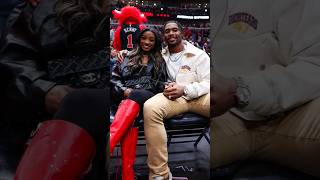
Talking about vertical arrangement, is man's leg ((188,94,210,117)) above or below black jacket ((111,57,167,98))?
below

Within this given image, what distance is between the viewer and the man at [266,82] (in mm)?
769

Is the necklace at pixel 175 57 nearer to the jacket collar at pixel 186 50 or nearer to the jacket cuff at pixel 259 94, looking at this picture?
the jacket collar at pixel 186 50

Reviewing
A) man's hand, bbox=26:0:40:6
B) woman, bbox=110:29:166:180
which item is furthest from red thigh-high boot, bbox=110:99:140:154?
man's hand, bbox=26:0:40:6

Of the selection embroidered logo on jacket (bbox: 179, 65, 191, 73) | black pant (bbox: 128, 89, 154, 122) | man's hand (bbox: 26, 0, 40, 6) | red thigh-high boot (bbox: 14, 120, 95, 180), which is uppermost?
man's hand (bbox: 26, 0, 40, 6)

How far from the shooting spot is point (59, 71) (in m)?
0.81

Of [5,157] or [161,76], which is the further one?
[5,157]

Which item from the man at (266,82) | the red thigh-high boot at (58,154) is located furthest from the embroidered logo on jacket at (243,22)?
the red thigh-high boot at (58,154)

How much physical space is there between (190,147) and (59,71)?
0.35 meters

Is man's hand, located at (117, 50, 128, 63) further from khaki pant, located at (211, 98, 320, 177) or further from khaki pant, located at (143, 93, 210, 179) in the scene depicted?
khaki pant, located at (211, 98, 320, 177)

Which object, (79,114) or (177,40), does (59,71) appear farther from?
(177,40)

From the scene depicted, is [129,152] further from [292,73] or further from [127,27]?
[292,73]

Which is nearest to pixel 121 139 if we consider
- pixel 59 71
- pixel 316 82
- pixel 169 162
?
pixel 169 162

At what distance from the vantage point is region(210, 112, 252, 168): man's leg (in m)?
0.78

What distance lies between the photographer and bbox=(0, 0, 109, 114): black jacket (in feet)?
2.64
